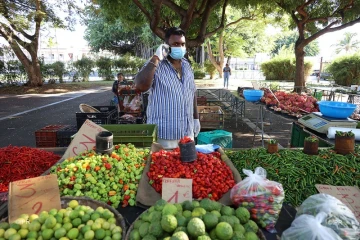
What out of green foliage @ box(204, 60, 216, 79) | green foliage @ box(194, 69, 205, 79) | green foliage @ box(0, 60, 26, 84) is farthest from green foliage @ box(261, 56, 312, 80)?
green foliage @ box(0, 60, 26, 84)

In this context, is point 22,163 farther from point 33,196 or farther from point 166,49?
point 166,49

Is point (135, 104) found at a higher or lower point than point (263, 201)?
higher

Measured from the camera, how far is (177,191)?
79.9 inches

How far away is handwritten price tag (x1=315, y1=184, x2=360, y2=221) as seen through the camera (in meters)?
2.07

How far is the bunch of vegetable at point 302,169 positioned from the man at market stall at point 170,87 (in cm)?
86

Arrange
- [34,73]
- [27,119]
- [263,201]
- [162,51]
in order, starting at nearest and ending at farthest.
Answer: [263,201] < [162,51] < [27,119] < [34,73]

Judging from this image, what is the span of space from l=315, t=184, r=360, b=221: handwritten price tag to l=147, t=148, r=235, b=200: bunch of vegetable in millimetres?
823

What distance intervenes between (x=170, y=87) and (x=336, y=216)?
2.12 meters

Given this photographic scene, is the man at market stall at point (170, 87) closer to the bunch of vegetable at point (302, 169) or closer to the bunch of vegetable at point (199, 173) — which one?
the bunch of vegetable at point (199, 173)

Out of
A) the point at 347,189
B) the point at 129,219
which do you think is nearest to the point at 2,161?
the point at 129,219

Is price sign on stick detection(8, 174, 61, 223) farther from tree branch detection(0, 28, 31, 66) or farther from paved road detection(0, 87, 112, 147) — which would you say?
tree branch detection(0, 28, 31, 66)

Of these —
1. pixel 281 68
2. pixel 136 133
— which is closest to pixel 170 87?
pixel 136 133

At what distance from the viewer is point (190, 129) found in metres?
3.34

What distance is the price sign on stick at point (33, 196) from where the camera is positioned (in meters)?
1.85
